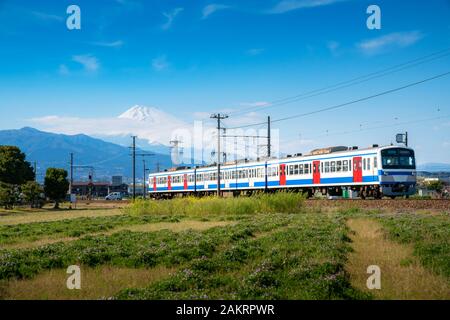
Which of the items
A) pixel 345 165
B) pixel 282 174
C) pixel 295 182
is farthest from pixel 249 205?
pixel 282 174

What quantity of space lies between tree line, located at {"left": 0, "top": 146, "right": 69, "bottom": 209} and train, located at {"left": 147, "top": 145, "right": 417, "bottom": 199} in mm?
17720

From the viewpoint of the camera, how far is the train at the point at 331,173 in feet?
128

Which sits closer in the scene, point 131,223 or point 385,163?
point 131,223

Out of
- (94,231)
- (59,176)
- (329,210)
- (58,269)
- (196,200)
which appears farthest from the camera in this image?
(59,176)

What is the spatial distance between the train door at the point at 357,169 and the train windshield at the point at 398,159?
239 centimetres

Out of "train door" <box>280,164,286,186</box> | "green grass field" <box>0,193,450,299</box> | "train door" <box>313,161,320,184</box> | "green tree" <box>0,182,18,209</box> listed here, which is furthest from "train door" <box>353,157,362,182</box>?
"green tree" <box>0,182,18,209</box>

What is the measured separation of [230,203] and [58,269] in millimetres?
21618

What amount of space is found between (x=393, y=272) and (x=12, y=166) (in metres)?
55.0

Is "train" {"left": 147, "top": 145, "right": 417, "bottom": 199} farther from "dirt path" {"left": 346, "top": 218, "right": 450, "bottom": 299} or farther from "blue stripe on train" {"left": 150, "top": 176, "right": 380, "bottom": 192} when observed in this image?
"dirt path" {"left": 346, "top": 218, "right": 450, "bottom": 299}

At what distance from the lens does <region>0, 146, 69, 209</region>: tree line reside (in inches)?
2147

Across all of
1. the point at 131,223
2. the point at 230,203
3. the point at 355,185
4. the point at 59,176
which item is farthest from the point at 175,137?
the point at 131,223

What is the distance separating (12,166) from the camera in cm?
5897
